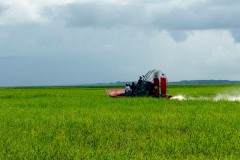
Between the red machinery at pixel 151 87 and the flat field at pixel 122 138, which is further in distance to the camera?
the red machinery at pixel 151 87

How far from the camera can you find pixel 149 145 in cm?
788

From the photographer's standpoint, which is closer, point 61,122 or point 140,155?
point 140,155

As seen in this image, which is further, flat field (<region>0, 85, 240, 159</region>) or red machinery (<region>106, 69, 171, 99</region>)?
red machinery (<region>106, 69, 171, 99</region>)

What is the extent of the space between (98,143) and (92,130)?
1721mm

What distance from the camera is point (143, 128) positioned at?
→ 10039mm

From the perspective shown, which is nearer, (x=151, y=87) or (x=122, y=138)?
(x=122, y=138)

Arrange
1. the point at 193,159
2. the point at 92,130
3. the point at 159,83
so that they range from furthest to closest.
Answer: the point at 159,83 → the point at 92,130 → the point at 193,159

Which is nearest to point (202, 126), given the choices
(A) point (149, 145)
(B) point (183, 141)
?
(B) point (183, 141)

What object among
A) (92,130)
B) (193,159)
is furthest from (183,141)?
(92,130)

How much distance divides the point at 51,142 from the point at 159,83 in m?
14.3

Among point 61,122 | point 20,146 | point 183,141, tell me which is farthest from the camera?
point 61,122

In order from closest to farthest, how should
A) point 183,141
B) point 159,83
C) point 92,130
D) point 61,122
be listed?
1. point 183,141
2. point 92,130
3. point 61,122
4. point 159,83

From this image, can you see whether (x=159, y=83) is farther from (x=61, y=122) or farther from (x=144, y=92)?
(x=61, y=122)

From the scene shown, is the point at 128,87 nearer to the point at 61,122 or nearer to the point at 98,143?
the point at 61,122
